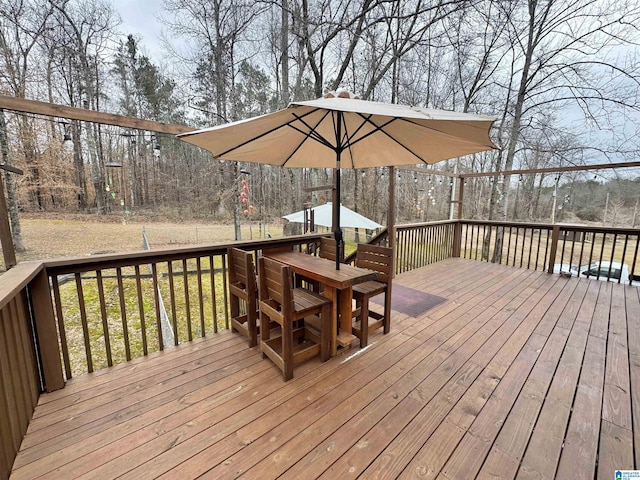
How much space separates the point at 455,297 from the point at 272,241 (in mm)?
2615

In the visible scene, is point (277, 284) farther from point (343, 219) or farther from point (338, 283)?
point (343, 219)

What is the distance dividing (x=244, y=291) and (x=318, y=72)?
7.82 metres

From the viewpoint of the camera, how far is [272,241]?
119 inches

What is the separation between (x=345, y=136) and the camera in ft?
8.39

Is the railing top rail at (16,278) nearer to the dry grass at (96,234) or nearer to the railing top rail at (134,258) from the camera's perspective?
the railing top rail at (134,258)

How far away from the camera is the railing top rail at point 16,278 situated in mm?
1287

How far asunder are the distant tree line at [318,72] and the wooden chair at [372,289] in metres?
4.36

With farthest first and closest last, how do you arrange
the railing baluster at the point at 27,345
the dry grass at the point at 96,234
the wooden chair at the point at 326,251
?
the dry grass at the point at 96,234
the wooden chair at the point at 326,251
the railing baluster at the point at 27,345

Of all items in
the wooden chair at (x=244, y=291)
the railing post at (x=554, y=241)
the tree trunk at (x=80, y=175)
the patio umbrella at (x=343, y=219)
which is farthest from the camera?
the tree trunk at (x=80, y=175)

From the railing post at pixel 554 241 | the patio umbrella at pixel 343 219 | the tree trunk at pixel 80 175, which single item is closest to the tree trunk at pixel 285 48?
the patio umbrella at pixel 343 219

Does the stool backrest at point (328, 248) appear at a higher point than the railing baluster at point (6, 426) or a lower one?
higher

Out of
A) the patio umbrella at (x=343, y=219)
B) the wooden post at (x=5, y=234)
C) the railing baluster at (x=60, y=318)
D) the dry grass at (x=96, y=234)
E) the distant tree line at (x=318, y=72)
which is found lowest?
the dry grass at (x=96, y=234)

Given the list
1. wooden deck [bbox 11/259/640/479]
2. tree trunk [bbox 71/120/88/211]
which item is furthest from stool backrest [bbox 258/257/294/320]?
tree trunk [bbox 71/120/88/211]

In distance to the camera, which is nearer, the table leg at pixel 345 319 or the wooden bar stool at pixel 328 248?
the table leg at pixel 345 319
